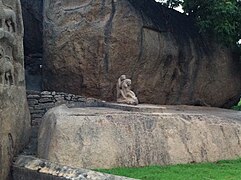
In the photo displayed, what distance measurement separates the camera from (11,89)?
29.6ft

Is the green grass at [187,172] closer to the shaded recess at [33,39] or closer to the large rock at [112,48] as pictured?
the large rock at [112,48]

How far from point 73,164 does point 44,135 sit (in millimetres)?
1208

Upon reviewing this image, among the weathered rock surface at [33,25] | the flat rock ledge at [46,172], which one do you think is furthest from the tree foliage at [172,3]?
the flat rock ledge at [46,172]

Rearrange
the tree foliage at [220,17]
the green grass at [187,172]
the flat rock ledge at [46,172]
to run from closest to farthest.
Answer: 1. the flat rock ledge at [46,172]
2. the green grass at [187,172]
3. the tree foliage at [220,17]

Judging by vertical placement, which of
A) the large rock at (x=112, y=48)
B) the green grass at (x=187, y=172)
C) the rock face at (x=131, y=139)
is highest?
the large rock at (x=112, y=48)

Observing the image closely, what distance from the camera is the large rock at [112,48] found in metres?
12.8

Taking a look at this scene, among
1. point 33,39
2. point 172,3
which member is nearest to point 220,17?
point 172,3

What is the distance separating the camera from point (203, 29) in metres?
13.4

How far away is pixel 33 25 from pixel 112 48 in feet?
14.7

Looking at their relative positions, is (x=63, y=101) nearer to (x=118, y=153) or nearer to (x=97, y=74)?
(x=97, y=74)

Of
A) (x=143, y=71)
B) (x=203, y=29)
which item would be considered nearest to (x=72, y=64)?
(x=143, y=71)

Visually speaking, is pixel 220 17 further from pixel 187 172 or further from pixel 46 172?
pixel 46 172

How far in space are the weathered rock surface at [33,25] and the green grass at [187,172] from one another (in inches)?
359

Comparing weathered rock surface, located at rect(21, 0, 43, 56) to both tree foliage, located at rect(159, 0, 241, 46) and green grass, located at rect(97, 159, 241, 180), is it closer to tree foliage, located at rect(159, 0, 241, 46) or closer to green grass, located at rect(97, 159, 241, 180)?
tree foliage, located at rect(159, 0, 241, 46)
